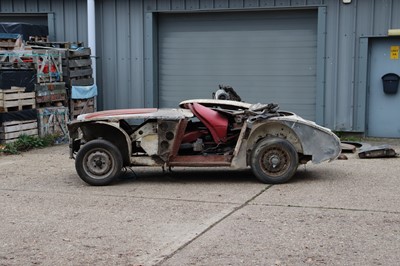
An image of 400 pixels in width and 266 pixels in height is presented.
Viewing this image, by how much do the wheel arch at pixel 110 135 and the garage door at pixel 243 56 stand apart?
6025 millimetres

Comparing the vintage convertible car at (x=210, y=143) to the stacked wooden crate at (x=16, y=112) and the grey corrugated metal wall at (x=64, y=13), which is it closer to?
the stacked wooden crate at (x=16, y=112)

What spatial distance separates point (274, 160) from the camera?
8586mm

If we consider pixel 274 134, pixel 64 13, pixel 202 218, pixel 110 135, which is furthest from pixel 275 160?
pixel 64 13

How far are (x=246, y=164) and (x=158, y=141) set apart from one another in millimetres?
1324

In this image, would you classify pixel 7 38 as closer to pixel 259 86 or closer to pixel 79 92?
pixel 79 92

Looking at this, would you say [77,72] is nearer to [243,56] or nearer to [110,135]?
[243,56]

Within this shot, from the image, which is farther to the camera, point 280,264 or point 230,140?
point 230,140

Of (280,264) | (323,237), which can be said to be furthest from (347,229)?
(280,264)

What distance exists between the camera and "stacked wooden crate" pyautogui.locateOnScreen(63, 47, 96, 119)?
1390 centimetres

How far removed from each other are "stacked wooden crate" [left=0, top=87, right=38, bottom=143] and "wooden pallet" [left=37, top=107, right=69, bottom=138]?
182mm

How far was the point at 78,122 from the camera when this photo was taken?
8.75m

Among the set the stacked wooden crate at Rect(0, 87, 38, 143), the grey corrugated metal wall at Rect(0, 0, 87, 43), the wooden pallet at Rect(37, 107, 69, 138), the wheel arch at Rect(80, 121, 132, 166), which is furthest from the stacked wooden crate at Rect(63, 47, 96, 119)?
the wheel arch at Rect(80, 121, 132, 166)

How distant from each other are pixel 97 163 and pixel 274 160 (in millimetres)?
2556

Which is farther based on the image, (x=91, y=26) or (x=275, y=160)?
(x=91, y=26)
